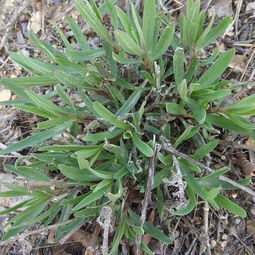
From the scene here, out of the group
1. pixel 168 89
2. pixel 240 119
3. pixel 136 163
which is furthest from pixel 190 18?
pixel 136 163

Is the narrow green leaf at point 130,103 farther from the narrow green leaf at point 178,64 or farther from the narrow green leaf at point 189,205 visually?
the narrow green leaf at point 189,205

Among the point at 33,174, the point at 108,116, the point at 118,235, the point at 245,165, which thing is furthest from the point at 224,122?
the point at 33,174

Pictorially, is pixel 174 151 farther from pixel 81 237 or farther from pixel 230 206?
pixel 81 237

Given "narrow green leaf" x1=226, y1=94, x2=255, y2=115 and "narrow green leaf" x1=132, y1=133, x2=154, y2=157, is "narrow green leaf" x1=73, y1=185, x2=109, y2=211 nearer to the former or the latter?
"narrow green leaf" x1=132, y1=133, x2=154, y2=157

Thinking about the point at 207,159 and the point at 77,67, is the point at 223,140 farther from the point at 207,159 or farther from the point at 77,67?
the point at 77,67

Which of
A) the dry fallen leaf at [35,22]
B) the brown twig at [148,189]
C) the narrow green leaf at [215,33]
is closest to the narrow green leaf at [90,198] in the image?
the brown twig at [148,189]

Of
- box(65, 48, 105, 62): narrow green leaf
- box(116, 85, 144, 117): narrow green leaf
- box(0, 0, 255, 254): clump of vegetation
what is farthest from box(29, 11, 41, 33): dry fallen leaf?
box(116, 85, 144, 117): narrow green leaf
